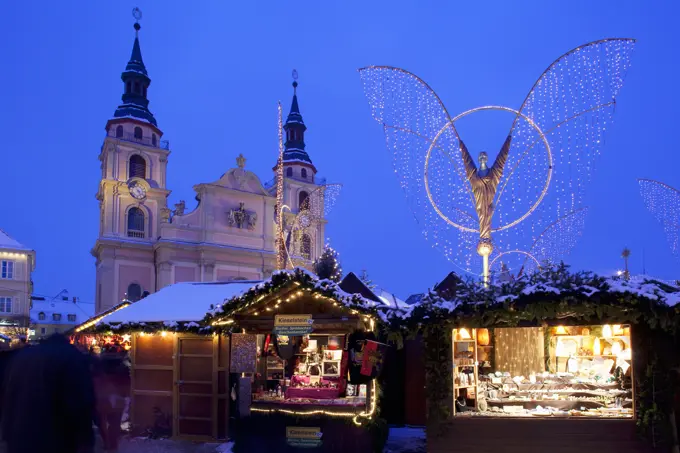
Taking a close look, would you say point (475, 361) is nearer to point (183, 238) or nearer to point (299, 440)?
point (299, 440)

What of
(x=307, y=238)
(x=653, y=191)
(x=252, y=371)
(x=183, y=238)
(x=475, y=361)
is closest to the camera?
(x=475, y=361)

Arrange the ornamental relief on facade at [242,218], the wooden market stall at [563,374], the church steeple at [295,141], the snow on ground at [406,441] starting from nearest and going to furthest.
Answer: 1. the wooden market stall at [563,374]
2. the snow on ground at [406,441]
3. the ornamental relief on facade at [242,218]
4. the church steeple at [295,141]

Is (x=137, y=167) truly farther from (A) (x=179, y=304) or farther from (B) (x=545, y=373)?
(B) (x=545, y=373)

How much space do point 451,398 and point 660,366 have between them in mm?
2723

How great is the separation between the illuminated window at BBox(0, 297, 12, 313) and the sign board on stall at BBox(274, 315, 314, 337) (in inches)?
1735

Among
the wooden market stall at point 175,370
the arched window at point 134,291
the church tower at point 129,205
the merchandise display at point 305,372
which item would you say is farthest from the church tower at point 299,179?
the merchandise display at point 305,372

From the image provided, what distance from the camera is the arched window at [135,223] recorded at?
135 feet

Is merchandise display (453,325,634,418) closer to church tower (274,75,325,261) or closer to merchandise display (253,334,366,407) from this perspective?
merchandise display (253,334,366,407)

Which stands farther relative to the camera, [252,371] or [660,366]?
[252,371]

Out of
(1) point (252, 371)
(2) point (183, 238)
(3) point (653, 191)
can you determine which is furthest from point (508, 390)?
(2) point (183, 238)

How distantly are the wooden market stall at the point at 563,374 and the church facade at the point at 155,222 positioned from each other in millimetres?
32063

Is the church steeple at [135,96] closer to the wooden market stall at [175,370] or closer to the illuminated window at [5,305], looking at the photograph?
the illuminated window at [5,305]

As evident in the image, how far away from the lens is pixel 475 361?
10062 millimetres

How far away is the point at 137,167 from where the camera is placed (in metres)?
41.9
